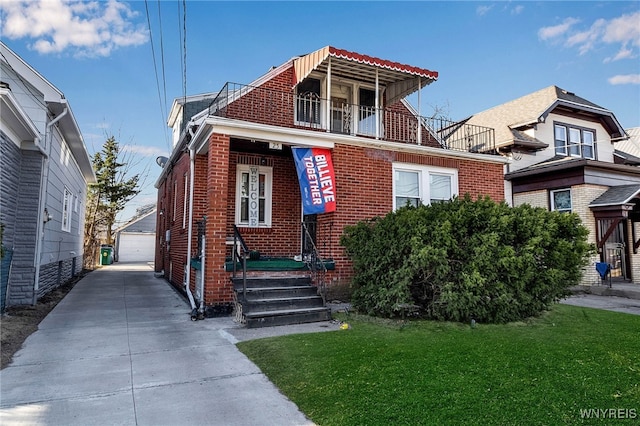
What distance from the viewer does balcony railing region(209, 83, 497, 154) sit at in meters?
10.1

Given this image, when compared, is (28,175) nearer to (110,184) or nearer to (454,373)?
(454,373)

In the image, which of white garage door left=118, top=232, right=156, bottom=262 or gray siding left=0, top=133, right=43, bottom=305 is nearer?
gray siding left=0, top=133, right=43, bottom=305

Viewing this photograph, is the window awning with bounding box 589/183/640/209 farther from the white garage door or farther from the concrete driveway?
the white garage door

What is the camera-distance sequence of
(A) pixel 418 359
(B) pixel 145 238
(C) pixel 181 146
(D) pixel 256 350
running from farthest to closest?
(B) pixel 145 238 < (C) pixel 181 146 < (D) pixel 256 350 < (A) pixel 418 359

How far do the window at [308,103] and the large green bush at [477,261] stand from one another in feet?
16.9

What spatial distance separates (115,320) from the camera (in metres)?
7.19

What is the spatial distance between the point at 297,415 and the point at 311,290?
4.34 metres

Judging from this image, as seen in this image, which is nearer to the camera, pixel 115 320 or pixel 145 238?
pixel 115 320

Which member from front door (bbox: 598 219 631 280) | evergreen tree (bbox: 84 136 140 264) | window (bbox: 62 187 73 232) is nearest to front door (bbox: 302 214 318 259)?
window (bbox: 62 187 73 232)

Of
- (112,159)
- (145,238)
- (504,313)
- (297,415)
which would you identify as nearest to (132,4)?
(297,415)

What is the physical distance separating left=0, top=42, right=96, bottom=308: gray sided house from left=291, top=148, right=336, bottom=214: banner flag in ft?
17.6

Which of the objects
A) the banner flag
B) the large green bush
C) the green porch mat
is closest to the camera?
the large green bush

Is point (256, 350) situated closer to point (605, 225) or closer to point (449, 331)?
point (449, 331)

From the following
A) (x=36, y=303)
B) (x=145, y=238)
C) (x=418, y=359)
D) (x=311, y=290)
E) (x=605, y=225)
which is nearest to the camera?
(x=418, y=359)
